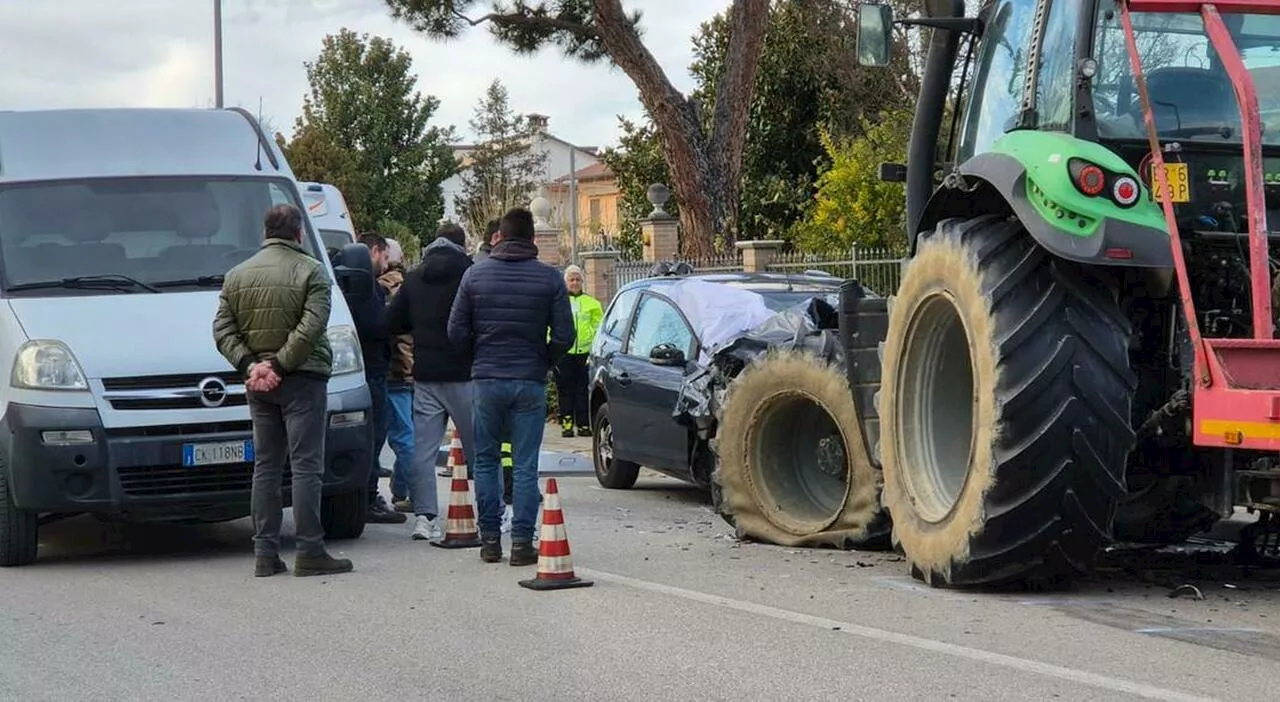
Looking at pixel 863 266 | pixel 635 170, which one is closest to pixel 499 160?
pixel 635 170

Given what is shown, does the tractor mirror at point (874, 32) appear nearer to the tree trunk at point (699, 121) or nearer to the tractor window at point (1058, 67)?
the tractor window at point (1058, 67)

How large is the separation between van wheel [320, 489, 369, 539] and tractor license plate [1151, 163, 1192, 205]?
5.16m

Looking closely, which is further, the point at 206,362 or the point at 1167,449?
the point at 206,362

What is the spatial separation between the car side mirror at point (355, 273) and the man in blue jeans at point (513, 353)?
56.7 inches

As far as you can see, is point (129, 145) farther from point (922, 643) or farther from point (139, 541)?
point (922, 643)

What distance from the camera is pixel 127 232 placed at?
10.3m

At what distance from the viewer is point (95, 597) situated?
28.4 feet

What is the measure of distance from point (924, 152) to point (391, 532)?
4.12 m

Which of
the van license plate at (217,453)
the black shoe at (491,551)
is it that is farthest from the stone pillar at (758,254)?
the van license plate at (217,453)

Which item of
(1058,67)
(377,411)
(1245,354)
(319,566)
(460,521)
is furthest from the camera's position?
(377,411)

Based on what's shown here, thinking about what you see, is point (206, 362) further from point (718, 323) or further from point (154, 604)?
point (718, 323)

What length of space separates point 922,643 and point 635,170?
31.4m

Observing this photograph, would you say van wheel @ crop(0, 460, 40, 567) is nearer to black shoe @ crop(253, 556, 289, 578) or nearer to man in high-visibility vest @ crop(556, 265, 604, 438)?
black shoe @ crop(253, 556, 289, 578)

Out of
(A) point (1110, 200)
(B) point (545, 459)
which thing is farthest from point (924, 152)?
(B) point (545, 459)
